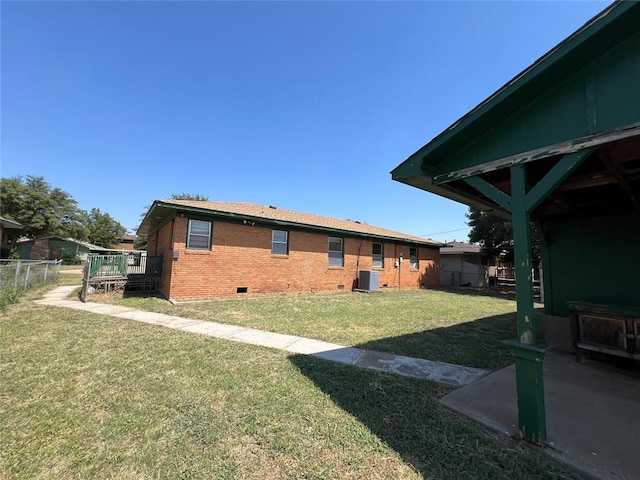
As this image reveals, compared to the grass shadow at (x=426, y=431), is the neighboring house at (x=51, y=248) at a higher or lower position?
higher

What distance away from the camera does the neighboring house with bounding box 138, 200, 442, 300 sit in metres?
10.4

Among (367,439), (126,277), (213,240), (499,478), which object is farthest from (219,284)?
(499,478)

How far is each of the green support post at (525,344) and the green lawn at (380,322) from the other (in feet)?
7.05

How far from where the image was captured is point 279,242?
1295 cm

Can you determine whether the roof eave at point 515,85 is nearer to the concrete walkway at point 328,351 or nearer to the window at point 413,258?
the concrete walkway at point 328,351

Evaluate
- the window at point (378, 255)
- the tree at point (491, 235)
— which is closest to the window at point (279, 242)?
the window at point (378, 255)

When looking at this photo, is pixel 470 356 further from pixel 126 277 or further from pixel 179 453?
pixel 126 277

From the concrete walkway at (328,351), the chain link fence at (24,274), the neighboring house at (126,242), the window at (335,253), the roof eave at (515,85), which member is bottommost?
the concrete walkway at (328,351)

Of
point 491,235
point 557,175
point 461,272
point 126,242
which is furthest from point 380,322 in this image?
point 126,242

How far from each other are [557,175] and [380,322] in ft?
19.1

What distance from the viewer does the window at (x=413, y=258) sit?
762 inches

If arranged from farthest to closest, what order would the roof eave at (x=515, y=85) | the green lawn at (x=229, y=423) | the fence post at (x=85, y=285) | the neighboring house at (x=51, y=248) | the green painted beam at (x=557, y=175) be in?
the neighboring house at (x=51, y=248) → the fence post at (x=85, y=285) → the green painted beam at (x=557, y=175) → the roof eave at (x=515, y=85) → the green lawn at (x=229, y=423)

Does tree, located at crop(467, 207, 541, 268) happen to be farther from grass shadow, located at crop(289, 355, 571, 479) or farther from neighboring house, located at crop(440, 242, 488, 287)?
grass shadow, located at crop(289, 355, 571, 479)

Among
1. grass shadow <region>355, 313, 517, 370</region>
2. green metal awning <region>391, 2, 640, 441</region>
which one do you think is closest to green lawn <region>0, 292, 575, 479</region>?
green metal awning <region>391, 2, 640, 441</region>
